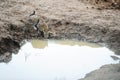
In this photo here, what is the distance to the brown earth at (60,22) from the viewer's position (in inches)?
475

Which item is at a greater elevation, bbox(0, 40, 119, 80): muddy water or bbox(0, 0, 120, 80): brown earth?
bbox(0, 0, 120, 80): brown earth

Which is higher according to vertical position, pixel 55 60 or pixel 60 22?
pixel 60 22

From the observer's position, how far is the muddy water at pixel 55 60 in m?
9.88

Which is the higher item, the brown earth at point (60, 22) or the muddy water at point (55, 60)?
the brown earth at point (60, 22)

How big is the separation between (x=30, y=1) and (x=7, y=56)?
186 inches

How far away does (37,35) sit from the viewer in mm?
12570

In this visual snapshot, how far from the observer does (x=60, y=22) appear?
521 inches

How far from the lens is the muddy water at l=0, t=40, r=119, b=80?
988 centimetres

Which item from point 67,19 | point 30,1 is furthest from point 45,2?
point 67,19

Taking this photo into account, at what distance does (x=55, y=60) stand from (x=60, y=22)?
9.23ft

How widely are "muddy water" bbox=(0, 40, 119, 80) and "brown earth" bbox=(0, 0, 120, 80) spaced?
1.37ft

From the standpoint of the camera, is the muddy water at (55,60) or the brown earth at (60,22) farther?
the brown earth at (60,22)

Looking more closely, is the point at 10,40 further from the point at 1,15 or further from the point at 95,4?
Answer: the point at 95,4

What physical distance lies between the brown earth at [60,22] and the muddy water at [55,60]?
1.37 feet
